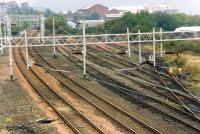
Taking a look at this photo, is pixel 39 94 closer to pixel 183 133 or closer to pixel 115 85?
pixel 115 85

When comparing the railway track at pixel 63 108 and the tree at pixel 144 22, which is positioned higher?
the tree at pixel 144 22

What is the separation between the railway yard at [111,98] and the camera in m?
24.9

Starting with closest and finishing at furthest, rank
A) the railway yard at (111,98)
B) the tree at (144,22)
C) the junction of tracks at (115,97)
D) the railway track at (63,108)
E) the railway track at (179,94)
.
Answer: the railway track at (63,108), the railway yard at (111,98), the junction of tracks at (115,97), the railway track at (179,94), the tree at (144,22)

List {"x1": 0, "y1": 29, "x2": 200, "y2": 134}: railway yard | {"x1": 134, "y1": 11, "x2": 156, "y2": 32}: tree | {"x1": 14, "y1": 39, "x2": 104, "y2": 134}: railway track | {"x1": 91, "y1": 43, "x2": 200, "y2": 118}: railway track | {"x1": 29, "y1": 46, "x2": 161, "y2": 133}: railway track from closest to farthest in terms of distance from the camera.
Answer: {"x1": 14, "y1": 39, "x2": 104, "y2": 134}: railway track, {"x1": 29, "y1": 46, "x2": 161, "y2": 133}: railway track, {"x1": 0, "y1": 29, "x2": 200, "y2": 134}: railway yard, {"x1": 91, "y1": 43, "x2": 200, "y2": 118}: railway track, {"x1": 134, "y1": 11, "x2": 156, "y2": 32}: tree

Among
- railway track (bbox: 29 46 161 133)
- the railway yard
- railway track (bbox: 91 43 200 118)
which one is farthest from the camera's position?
railway track (bbox: 91 43 200 118)

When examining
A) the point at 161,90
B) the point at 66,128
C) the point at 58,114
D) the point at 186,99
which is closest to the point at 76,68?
the point at 161,90

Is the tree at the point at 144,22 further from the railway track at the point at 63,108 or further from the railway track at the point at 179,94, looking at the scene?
the railway track at the point at 63,108

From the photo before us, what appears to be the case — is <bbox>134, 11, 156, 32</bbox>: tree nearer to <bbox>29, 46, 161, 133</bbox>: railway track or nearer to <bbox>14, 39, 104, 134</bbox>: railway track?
<bbox>14, 39, 104, 134</bbox>: railway track

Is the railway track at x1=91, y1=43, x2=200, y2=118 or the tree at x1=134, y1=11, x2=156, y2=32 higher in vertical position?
the tree at x1=134, y1=11, x2=156, y2=32

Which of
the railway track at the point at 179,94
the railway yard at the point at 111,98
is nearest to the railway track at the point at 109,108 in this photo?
the railway yard at the point at 111,98

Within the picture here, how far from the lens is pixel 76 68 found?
51.3 m

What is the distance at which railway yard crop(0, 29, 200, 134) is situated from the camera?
81.7ft

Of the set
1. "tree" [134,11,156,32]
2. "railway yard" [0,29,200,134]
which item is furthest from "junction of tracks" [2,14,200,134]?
"tree" [134,11,156,32]

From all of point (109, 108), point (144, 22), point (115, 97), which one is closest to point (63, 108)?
point (109, 108)
